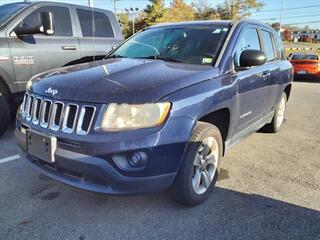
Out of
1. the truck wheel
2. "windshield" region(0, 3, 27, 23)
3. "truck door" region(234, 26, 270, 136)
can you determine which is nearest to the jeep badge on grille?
"truck door" region(234, 26, 270, 136)

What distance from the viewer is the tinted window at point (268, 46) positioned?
16.7ft

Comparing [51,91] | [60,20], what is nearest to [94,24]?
[60,20]

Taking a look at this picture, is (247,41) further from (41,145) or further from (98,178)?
(41,145)

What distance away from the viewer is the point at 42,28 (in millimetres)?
5629

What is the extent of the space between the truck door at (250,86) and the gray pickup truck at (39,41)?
3135 millimetres

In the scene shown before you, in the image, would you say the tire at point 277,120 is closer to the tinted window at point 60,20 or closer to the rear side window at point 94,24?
the rear side window at point 94,24

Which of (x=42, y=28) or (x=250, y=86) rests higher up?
(x=42, y=28)

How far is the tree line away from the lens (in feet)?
149

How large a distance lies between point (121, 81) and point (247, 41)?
80.6 inches

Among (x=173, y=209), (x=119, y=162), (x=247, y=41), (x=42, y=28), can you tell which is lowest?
(x=173, y=209)

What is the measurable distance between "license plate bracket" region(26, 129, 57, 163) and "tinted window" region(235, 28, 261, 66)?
2.18m

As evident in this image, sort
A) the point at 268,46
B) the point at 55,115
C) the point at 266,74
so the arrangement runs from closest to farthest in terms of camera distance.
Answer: the point at 55,115
the point at 266,74
the point at 268,46

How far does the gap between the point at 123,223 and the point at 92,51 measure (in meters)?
4.26

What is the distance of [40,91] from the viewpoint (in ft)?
10.8
